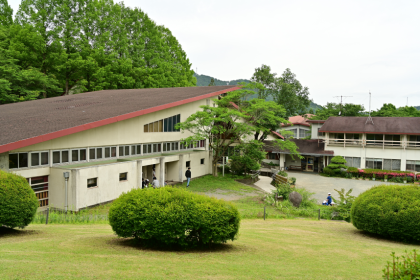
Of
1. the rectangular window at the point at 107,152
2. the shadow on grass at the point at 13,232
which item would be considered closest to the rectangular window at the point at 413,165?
the rectangular window at the point at 107,152

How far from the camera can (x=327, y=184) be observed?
31.6 metres

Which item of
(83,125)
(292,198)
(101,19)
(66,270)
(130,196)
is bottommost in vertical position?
(292,198)

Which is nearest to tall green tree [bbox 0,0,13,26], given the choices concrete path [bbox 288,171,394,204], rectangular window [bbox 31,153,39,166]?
rectangular window [bbox 31,153,39,166]

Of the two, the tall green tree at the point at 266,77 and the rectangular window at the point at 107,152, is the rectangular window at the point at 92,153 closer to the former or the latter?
the rectangular window at the point at 107,152

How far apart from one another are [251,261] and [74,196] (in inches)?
443

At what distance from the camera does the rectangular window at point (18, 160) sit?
557 inches

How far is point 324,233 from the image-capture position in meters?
11.3

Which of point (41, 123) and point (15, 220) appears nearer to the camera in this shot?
point (15, 220)

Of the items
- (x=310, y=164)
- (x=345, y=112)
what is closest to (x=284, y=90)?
(x=345, y=112)

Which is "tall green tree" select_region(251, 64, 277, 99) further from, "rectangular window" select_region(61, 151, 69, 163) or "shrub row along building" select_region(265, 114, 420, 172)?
"rectangular window" select_region(61, 151, 69, 163)

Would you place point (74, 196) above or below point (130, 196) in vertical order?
below

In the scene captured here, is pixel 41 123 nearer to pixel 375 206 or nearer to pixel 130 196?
pixel 130 196

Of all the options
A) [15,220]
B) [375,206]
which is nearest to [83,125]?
[15,220]

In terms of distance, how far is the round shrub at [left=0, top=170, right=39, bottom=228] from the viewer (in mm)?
8070
